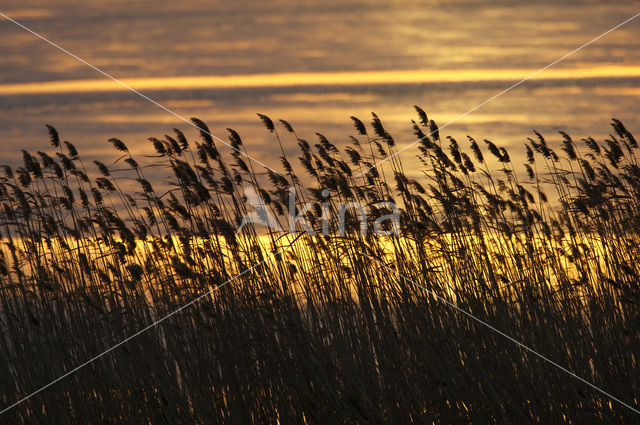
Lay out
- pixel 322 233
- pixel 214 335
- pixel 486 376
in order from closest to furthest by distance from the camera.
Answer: pixel 486 376 → pixel 214 335 → pixel 322 233

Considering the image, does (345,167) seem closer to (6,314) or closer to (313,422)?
(313,422)

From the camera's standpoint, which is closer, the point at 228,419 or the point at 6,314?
the point at 228,419

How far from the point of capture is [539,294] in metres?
3.94

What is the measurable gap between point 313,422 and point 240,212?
4.02 ft

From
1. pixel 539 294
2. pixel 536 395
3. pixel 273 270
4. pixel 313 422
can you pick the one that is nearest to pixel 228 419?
pixel 313 422

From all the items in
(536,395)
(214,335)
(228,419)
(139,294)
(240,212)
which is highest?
(240,212)

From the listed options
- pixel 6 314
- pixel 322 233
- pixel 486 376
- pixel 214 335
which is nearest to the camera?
pixel 486 376

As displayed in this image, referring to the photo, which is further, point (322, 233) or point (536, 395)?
point (322, 233)

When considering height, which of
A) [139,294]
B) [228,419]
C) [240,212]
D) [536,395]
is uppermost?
[240,212]

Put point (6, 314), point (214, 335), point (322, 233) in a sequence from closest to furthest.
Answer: point (214, 335), point (322, 233), point (6, 314)

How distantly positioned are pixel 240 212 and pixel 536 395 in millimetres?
1790

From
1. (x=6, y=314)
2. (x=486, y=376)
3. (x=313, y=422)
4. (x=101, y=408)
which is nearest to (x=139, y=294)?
(x=101, y=408)

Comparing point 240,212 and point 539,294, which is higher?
point 240,212

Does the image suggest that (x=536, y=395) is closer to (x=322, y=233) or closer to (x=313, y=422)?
(x=313, y=422)
